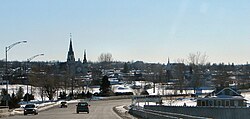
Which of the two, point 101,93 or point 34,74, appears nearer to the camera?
point 34,74

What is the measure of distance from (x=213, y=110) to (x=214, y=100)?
59.0 metres

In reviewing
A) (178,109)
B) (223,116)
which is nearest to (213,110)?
(223,116)

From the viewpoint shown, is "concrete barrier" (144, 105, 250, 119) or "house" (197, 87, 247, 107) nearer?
"concrete barrier" (144, 105, 250, 119)

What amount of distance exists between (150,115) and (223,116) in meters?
17.6

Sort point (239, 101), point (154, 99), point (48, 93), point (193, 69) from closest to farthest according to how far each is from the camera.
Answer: point (239, 101) < point (154, 99) < point (48, 93) < point (193, 69)

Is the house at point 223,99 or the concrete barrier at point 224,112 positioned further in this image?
the house at point 223,99

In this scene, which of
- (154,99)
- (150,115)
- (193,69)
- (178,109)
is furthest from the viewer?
(193,69)

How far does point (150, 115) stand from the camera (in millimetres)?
43062

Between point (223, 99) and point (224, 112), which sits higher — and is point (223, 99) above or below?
below

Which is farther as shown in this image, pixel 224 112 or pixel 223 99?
pixel 223 99

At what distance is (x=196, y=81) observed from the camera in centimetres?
18000

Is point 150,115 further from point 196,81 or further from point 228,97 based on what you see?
point 196,81

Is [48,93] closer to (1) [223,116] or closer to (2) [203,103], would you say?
(2) [203,103]

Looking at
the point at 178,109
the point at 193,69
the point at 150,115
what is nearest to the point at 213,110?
the point at 178,109
